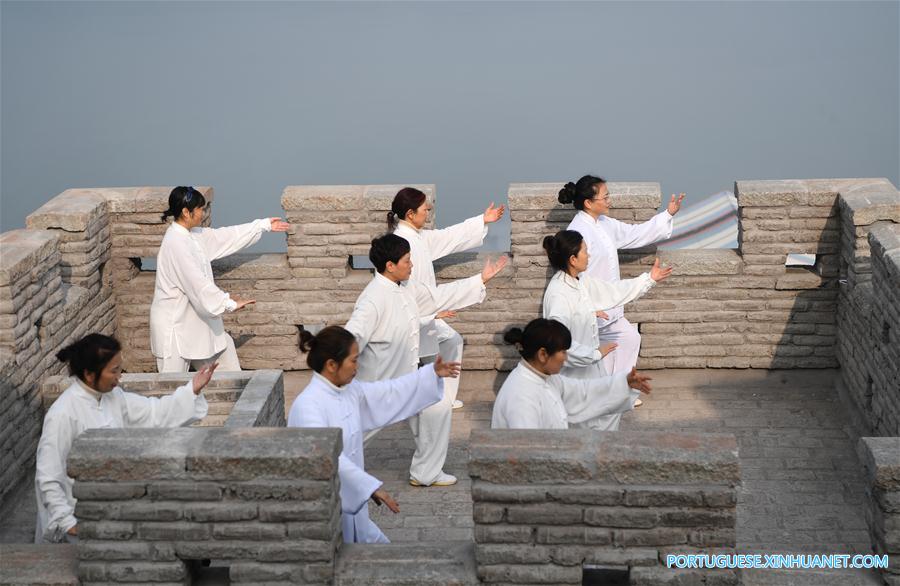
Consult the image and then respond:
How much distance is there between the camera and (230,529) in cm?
600

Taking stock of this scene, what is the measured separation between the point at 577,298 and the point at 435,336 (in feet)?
3.72

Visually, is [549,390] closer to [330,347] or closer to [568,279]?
[330,347]

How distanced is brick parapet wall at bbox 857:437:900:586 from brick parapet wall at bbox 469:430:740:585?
63 cm

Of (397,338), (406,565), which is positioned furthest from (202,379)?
(397,338)

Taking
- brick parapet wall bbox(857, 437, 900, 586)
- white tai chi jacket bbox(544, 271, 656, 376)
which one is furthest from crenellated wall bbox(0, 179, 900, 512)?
brick parapet wall bbox(857, 437, 900, 586)

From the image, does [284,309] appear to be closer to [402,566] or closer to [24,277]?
[24,277]

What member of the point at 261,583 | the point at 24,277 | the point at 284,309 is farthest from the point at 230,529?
the point at 284,309

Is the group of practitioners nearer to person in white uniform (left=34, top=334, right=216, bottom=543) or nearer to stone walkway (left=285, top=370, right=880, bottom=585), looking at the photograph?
person in white uniform (left=34, top=334, right=216, bottom=543)

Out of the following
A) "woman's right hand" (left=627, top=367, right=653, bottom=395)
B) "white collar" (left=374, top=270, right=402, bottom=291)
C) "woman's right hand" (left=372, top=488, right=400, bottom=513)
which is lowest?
"woman's right hand" (left=372, top=488, right=400, bottom=513)

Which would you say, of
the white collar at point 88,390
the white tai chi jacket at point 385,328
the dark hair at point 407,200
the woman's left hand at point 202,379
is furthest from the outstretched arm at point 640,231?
the white collar at point 88,390

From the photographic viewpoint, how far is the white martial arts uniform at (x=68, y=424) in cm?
659

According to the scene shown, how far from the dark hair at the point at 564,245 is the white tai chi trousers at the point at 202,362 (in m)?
2.52

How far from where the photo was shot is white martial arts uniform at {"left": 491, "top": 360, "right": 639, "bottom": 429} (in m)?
7.21

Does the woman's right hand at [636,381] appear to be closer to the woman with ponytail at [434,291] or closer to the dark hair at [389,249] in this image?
the woman with ponytail at [434,291]
